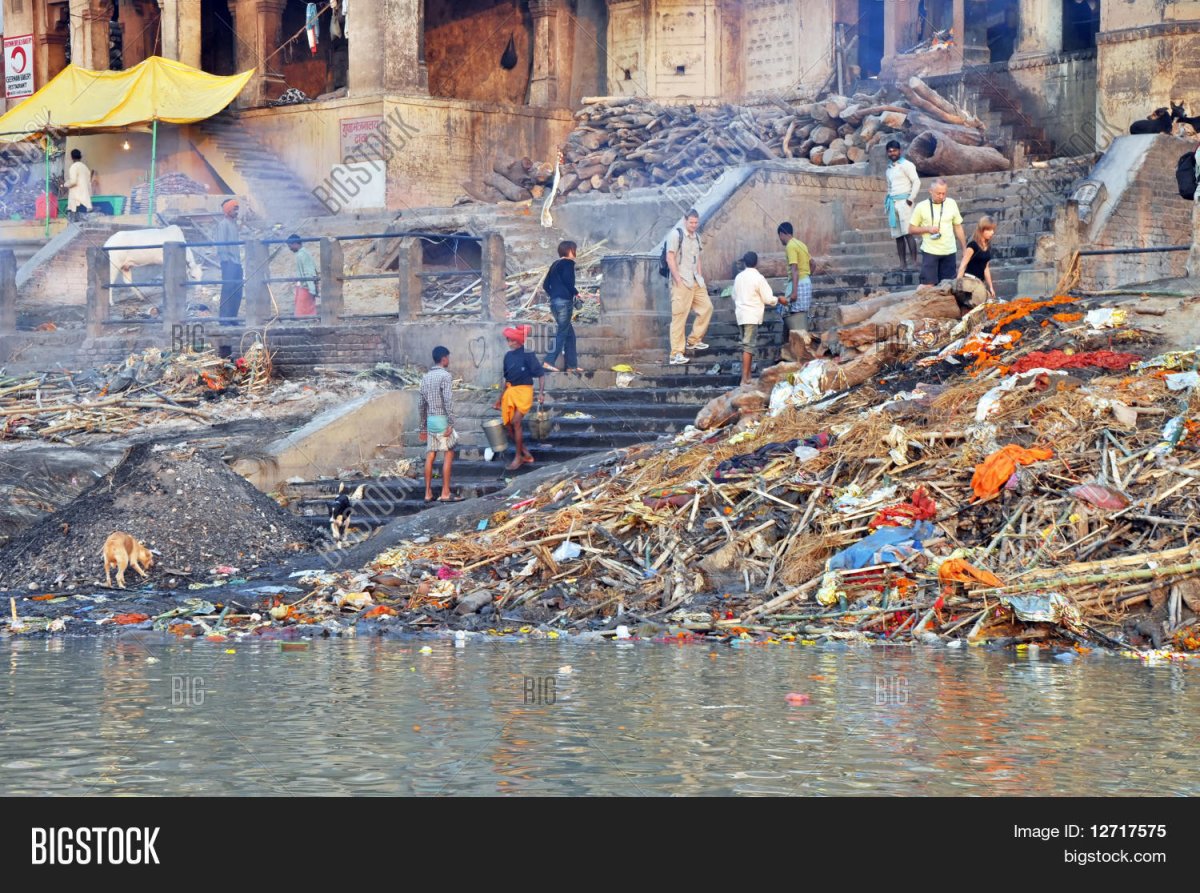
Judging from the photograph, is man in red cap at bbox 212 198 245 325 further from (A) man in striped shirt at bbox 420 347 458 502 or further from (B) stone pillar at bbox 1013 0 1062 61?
(B) stone pillar at bbox 1013 0 1062 61

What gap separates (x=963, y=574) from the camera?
1295 cm

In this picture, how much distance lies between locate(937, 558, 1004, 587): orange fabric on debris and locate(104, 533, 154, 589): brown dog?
251 inches

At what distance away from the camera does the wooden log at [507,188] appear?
32438mm

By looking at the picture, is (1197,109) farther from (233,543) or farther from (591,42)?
(233,543)

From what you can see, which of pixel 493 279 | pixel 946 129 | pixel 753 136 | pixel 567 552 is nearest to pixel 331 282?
pixel 493 279

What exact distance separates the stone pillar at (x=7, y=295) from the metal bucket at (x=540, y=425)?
10490mm

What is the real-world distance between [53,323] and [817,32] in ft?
44.1

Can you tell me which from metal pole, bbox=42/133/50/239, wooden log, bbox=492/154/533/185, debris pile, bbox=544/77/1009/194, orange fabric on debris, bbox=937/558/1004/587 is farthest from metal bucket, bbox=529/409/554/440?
metal pole, bbox=42/133/50/239

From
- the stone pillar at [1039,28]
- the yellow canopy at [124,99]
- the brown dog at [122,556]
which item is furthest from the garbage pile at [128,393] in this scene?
the stone pillar at [1039,28]

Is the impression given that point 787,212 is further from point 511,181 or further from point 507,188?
point 511,181

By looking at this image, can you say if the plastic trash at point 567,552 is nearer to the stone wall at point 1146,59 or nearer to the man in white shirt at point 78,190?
the stone wall at point 1146,59

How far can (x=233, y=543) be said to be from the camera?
16.4m
